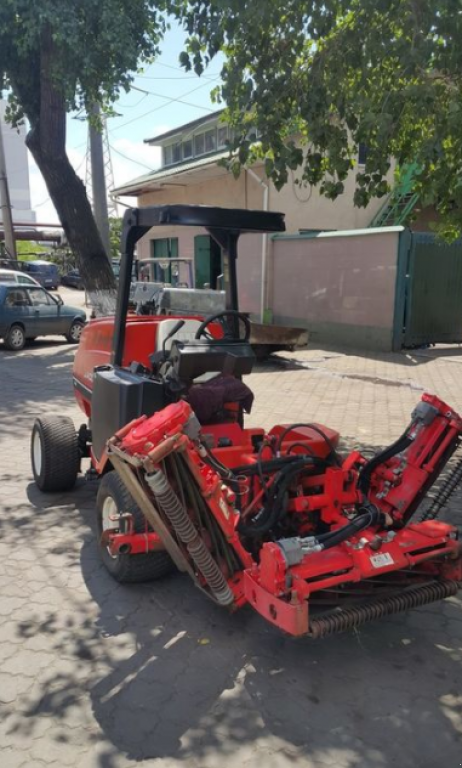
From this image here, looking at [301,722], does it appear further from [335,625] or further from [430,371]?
[430,371]

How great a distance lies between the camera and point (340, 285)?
13.9 meters

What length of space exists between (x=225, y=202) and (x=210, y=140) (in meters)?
4.07

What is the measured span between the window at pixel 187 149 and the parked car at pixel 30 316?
10.0 m

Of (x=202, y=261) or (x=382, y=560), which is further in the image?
(x=202, y=261)

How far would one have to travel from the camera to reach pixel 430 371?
1104cm

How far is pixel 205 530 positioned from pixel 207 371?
3.26 feet

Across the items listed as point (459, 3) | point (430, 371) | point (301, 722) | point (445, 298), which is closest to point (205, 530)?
point (301, 722)

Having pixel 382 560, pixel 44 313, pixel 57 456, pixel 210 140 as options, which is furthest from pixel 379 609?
pixel 210 140

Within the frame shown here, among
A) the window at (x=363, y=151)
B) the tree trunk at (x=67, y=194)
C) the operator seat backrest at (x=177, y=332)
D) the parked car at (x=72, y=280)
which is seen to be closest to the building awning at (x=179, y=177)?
the window at (x=363, y=151)

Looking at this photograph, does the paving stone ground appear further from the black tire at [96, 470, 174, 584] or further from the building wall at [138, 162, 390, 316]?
the building wall at [138, 162, 390, 316]

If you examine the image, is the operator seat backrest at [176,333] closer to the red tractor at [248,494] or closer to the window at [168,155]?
the red tractor at [248,494]

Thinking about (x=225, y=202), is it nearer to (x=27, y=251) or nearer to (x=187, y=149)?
(x=187, y=149)

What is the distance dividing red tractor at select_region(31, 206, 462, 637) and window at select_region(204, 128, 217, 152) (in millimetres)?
17829

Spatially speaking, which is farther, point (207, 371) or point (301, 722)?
point (207, 371)
